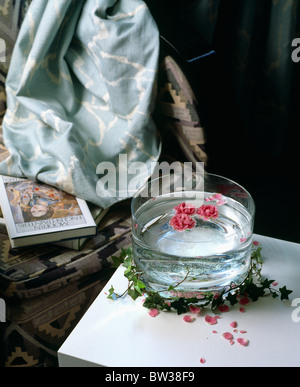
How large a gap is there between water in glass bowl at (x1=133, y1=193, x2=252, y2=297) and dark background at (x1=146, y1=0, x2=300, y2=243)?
0.61m

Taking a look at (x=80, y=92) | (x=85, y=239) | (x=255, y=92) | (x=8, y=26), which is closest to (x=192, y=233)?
(x=85, y=239)

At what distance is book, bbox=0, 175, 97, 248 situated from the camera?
1.00 metres

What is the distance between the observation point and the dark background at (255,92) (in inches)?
59.7

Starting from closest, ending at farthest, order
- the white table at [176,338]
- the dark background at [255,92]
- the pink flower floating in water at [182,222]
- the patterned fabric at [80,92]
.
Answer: the white table at [176,338] < the pink flower floating in water at [182,222] < the patterned fabric at [80,92] < the dark background at [255,92]

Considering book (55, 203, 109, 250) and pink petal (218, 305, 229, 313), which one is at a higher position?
pink petal (218, 305, 229, 313)

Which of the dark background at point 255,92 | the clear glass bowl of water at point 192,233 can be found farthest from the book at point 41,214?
the dark background at point 255,92

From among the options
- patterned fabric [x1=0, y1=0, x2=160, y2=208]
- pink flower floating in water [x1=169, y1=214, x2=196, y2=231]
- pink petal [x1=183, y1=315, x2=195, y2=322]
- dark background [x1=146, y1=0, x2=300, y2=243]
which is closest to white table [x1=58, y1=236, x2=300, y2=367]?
pink petal [x1=183, y1=315, x2=195, y2=322]

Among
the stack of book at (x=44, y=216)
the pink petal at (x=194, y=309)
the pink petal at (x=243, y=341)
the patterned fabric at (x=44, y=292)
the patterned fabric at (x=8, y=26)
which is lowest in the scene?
the patterned fabric at (x=44, y=292)

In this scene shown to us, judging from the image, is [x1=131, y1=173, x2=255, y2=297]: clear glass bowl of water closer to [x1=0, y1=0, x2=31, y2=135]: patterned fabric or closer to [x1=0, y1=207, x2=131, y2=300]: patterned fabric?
[x1=0, y1=207, x2=131, y2=300]: patterned fabric

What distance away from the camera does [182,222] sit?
0.85m

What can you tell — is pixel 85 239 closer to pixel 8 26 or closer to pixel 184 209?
pixel 184 209

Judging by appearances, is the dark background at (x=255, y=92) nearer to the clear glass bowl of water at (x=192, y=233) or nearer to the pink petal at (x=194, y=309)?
the clear glass bowl of water at (x=192, y=233)

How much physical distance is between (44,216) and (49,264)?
0.35ft
